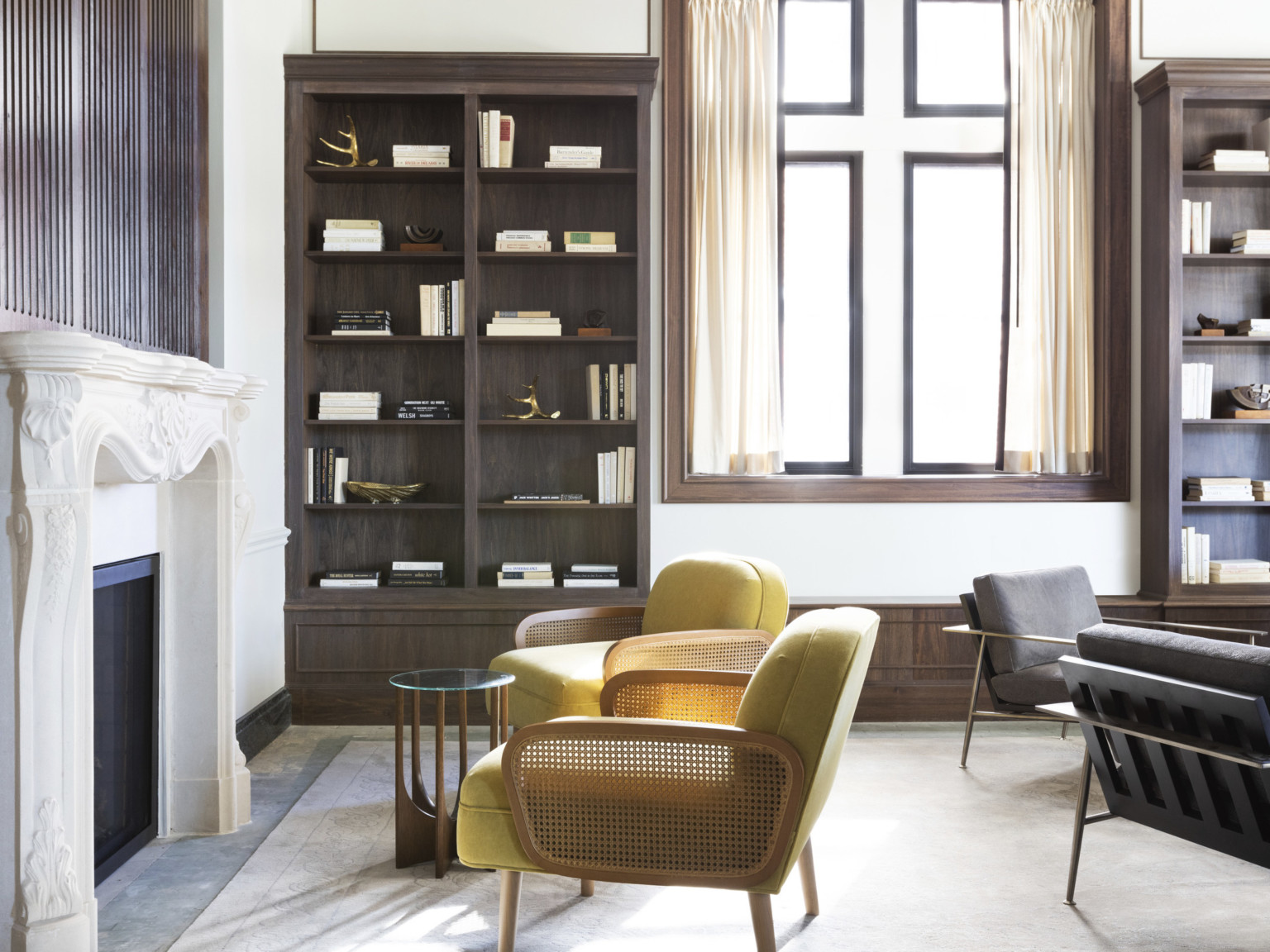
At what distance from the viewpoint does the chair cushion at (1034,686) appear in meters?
3.78

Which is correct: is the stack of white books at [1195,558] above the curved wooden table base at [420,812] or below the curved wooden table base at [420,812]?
above

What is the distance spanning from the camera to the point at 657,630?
376 cm

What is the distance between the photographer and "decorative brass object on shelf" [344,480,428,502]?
4684 mm

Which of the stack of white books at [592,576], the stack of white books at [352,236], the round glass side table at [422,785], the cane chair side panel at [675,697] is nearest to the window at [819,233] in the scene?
the stack of white books at [592,576]

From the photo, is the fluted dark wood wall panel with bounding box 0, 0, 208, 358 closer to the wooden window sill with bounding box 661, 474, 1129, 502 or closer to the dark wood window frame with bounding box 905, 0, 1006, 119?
the wooden window sill with bounding box 661, 474, 1129, 502

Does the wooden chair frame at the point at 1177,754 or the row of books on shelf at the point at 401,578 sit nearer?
the wooden chair frame at the point at 1177,754

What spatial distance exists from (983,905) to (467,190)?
3525 millimetres

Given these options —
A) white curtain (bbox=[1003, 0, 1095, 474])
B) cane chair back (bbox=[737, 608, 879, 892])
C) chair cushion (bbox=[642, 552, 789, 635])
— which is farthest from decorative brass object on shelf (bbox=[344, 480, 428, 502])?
white curtain (bbox=[1003, 0, 1095, 474])

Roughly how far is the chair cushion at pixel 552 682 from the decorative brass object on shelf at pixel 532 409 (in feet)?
4.44

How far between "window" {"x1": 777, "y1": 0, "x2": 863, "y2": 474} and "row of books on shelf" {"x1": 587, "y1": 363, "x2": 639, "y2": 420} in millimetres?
A: 814

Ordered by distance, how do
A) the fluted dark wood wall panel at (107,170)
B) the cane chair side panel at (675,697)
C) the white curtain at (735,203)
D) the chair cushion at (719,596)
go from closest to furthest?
the fluted dark wood wall panel at (107,170) < the cane chair side panel at (675,697) < the chair cushion at (719,596) < the white curtain at (735,203)

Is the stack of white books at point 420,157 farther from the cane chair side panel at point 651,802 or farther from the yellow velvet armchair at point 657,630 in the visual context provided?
the cane chair side panel at point 651,802

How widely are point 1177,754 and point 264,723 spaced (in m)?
3.41

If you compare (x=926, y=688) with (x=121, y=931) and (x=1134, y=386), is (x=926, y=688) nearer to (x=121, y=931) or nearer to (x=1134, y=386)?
(x=1134, y=386)
